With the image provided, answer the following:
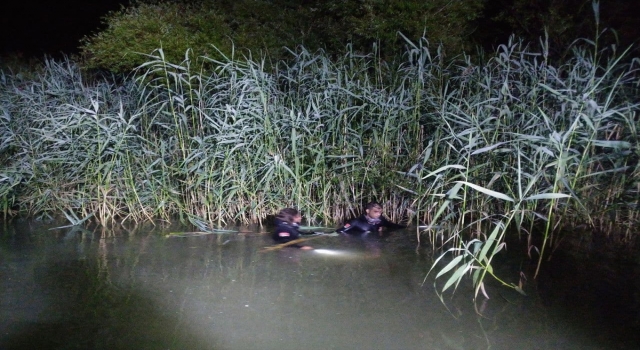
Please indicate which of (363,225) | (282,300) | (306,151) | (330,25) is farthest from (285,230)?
(330,25)

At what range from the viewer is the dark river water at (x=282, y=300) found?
3.49 metres

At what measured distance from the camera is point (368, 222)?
5.70 meters

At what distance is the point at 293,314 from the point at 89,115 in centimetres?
339

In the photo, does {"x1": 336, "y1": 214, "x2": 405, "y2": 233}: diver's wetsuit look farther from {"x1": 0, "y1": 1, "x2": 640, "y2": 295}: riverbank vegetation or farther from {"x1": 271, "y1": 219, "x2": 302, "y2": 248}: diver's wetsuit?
{"x1": 271, "y1": 219, "x2": 302, "y2": 248}: diver's wetsuit

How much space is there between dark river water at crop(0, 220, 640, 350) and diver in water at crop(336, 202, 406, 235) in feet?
0.70

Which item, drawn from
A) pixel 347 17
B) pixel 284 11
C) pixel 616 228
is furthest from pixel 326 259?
pixel 284 11

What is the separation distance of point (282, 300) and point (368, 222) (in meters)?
1.79

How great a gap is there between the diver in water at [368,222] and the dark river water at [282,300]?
21cm

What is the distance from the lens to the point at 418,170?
223 inches

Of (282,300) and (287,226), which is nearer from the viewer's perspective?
(282,300)

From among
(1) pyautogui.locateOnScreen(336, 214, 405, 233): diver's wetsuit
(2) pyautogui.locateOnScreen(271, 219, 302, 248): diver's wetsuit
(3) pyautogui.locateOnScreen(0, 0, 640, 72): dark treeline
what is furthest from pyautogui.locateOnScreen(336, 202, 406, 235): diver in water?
(3) pyautogui.locateOnScreen(0, 0, 640, 72): dark treeline

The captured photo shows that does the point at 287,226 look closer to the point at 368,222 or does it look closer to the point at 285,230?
the point at 285,230

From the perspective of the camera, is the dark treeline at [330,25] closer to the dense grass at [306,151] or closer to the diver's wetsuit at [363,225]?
the dense grass at [306,151]

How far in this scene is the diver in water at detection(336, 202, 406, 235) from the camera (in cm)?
566
